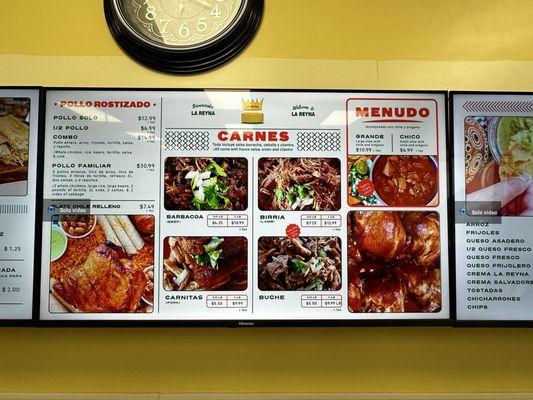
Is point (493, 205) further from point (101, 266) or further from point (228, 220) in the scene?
point (101, 266)

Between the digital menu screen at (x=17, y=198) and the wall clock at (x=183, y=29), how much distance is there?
1.23 feet

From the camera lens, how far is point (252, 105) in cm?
160

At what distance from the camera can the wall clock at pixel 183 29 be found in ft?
5.30

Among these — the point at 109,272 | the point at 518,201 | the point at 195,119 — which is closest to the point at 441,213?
the point at 518,201

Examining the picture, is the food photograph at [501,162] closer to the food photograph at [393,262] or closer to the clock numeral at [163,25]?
the food photograph at [393,262]

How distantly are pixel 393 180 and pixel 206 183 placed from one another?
61 cm

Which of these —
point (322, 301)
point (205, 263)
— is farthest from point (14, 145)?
point (322, 301)

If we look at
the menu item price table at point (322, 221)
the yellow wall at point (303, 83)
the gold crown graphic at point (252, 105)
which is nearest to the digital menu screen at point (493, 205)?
the yellow wall at point (303, 83)

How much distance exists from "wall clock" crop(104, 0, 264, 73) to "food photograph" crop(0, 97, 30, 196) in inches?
15.8

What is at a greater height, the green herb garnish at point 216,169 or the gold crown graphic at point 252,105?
the gold crown graphic at point 252,105

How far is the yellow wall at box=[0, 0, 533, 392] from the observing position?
1584 mm

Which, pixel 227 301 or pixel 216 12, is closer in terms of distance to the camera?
pixel 227 301

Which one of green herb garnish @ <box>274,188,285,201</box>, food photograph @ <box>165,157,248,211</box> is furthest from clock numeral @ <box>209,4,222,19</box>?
green herb garnish @ <box>274,188,285,201</box>

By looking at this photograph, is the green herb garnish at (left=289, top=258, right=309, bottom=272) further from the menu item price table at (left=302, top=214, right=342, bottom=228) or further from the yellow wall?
the yellow wall
